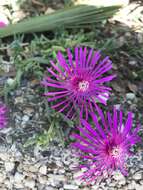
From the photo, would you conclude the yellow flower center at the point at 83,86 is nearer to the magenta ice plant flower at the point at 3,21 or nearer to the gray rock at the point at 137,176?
the gray rock at the point at 137,176

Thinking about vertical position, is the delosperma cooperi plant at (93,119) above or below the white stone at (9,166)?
above

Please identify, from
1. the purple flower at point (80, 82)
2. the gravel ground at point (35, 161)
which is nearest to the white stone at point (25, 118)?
the gravel ground at point (35, 161)

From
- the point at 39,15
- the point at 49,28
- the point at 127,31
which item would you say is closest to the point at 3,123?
the point at 49,28

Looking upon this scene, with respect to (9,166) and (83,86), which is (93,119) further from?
(9,166)

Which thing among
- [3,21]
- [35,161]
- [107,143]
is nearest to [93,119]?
[107,143]

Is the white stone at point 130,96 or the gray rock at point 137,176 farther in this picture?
the white stone at point 130,96

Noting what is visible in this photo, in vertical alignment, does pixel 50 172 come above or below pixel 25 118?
below

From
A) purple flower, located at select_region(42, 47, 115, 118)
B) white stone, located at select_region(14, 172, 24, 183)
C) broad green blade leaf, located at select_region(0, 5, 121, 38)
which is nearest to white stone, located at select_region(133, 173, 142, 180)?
purple flower, located at select_region(42, 47, 115, 118)

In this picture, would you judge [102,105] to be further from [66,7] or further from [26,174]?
[66,7]

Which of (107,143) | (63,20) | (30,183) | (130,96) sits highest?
(63,20)

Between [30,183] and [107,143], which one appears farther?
[30,183]
